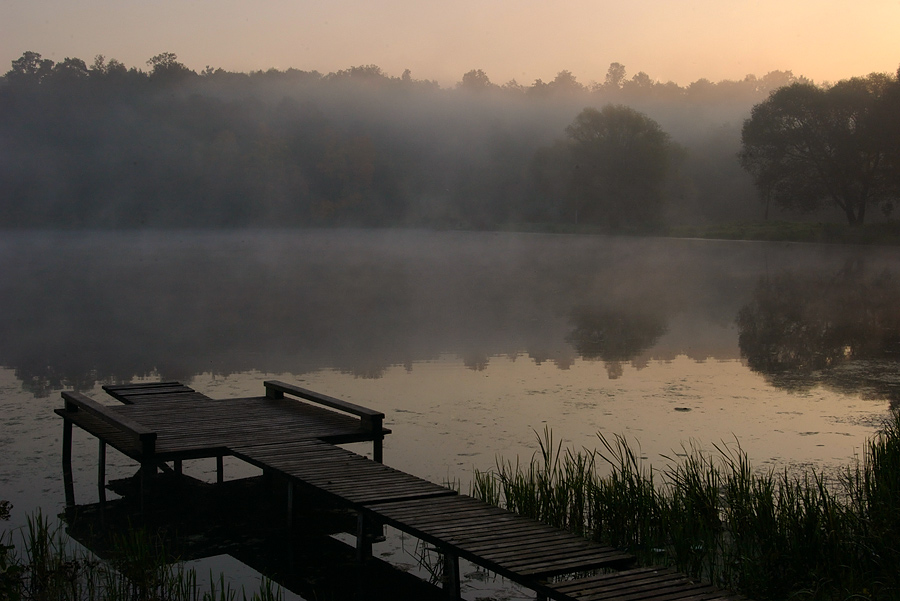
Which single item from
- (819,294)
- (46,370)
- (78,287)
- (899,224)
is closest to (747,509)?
(46,370)

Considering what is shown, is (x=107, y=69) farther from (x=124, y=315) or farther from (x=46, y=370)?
(x=46, y=370)

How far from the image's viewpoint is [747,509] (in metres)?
5.45

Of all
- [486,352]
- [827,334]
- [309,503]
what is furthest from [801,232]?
[309,503]

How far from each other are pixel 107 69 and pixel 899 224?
252 ft

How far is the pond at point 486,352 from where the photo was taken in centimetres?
836

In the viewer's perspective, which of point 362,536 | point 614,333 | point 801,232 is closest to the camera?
point 362,536

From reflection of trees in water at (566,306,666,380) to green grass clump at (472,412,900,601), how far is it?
5.97 metres

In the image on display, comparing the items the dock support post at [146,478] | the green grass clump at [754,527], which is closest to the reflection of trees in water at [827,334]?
the green grass clump at [754,527]

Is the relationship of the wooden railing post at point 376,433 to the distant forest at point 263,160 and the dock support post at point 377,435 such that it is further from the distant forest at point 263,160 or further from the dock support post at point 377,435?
the distant forest at point 263,160

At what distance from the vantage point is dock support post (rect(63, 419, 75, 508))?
683 cm

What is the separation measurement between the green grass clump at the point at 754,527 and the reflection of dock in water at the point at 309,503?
57cm

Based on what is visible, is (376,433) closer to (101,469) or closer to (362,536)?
(362,536)

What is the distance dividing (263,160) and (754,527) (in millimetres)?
73695

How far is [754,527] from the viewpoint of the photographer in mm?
A: 5270
